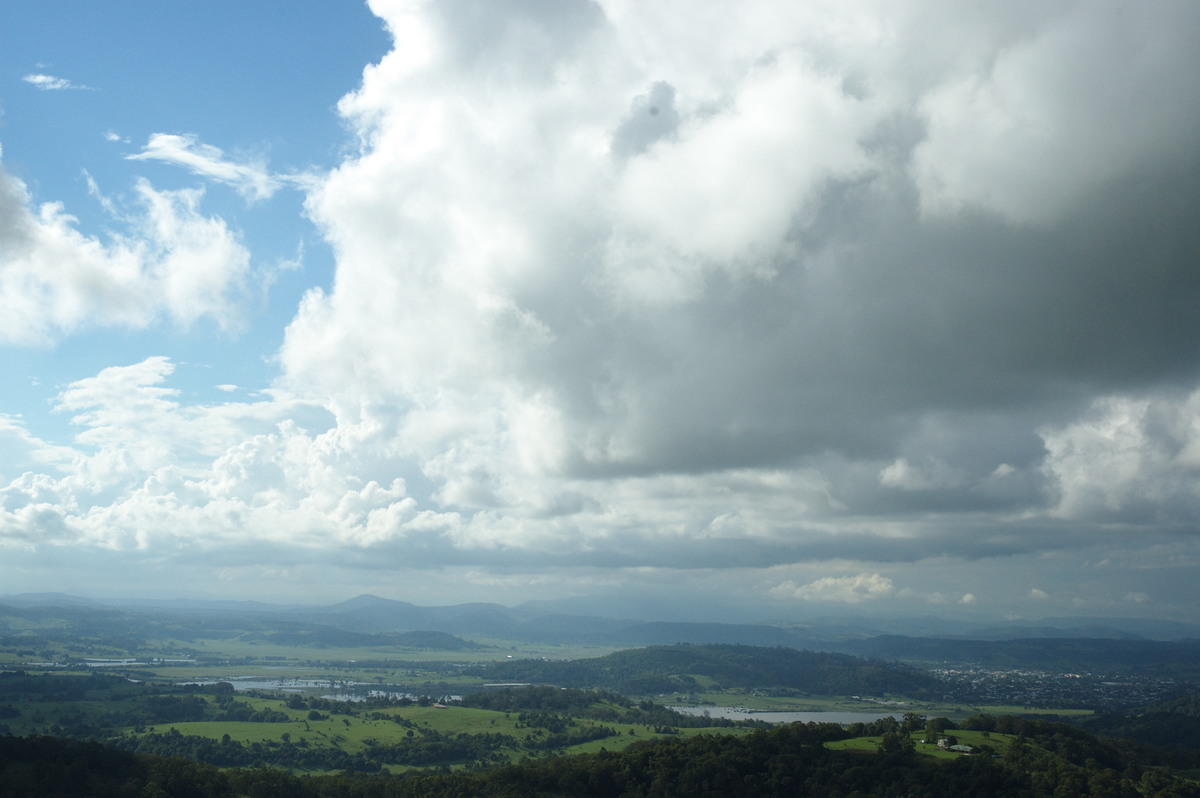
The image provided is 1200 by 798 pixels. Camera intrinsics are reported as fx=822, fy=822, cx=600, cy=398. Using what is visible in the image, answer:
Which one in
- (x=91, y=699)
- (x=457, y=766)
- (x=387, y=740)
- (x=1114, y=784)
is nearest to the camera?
(x=1114, y=784)

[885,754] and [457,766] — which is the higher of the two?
[885,754]

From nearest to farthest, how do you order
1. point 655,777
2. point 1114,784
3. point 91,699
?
1. point 1114,784
2. point 655,777
3. point 91,699

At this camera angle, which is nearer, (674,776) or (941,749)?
(674,776)

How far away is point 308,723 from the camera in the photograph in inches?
6629

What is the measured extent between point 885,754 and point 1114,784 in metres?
20.3

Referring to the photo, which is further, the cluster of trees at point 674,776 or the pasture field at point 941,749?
the pasture field at point 941,749

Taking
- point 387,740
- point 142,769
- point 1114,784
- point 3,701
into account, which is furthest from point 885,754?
point 3,701

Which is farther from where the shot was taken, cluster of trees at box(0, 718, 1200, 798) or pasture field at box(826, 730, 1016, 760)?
pasture field at box(826, 730, 1016, 760)

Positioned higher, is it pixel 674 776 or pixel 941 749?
pixel 941 749

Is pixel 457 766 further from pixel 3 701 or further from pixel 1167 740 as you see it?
pixel 1167 740

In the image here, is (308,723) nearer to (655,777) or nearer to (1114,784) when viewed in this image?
(655,777)

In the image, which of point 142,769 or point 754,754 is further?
point 754,754

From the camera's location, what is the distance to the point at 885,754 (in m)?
85.4

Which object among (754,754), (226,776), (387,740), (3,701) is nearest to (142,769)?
(226,776)
